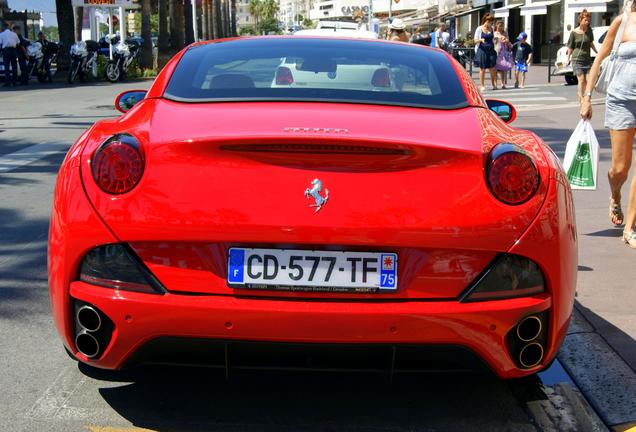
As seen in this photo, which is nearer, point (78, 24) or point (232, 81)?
point (232, 81)

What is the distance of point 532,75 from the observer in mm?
31906

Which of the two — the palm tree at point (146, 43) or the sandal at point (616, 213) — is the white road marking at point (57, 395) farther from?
the palm tree at point (146, 43)

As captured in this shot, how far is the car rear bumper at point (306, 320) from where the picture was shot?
10.0ft

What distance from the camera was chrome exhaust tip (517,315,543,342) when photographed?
3217mm

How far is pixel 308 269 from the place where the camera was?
3.09m

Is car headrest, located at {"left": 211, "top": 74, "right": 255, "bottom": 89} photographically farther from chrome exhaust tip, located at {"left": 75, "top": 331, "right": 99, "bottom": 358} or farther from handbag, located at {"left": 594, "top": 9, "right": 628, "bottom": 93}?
A: handbag, located at {"left": 594, "top": 9, "right": 628, "bottom": 93}

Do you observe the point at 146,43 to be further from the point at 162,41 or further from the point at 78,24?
the point at 78,24

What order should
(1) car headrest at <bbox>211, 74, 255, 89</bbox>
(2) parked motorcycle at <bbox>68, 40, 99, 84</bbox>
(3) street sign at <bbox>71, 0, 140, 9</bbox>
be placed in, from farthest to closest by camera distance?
(3) street sign at <bbox>71, 0, 140, 9</bbox>
(2) parked motorcycle at <bbox>68, 40, 99, 84</bbox>
(1) car headrest at <bbox>211, 74, 255, 89</bbox>

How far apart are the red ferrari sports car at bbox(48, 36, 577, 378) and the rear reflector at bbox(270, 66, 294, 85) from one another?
3.37 ft

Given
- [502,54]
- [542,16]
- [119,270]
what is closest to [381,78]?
[119,270]

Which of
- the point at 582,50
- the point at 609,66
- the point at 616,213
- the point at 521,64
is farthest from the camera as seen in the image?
the point at 521,64

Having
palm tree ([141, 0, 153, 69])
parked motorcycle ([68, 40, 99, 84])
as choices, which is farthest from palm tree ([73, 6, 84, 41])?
parked motorcycle ([68, 40, 99, 84])

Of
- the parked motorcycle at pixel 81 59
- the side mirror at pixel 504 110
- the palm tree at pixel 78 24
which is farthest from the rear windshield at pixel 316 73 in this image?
the palm tree at pixel 78 24

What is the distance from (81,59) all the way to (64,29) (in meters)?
2.94
